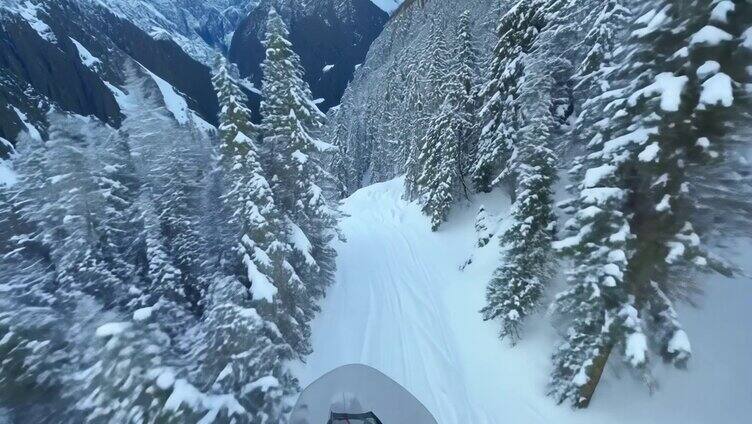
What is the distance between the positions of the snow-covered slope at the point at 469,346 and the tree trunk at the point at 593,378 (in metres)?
0.29

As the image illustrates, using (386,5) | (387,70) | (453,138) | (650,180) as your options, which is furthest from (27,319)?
(386,5)

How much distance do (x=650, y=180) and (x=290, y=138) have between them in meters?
11.3

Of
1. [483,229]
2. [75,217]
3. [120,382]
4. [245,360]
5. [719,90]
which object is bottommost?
[245,360]

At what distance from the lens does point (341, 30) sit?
15375 cm

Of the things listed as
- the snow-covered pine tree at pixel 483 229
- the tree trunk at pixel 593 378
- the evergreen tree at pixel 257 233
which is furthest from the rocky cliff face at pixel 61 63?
the tree trunk at pixel 593 378

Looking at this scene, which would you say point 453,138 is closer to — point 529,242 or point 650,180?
point 529,242

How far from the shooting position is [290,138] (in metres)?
14.0

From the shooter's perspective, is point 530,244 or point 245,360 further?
point 530,244

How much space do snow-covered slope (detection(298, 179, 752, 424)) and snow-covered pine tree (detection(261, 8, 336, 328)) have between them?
2534mm

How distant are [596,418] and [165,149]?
1668cm

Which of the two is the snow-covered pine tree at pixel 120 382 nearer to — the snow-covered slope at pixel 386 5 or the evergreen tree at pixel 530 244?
the evergreen tree at pixel 530 244

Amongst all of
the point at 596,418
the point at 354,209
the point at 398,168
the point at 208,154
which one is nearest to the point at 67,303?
the point at 208,154

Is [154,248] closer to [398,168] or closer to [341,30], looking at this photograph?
[398,168]

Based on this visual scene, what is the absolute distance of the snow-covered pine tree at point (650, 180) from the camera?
231 inches
